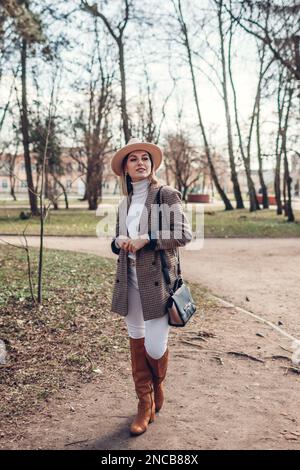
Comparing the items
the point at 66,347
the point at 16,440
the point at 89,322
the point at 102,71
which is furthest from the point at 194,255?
the point at 102,71

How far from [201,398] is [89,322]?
2.29 meters

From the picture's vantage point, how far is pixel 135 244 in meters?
3.08

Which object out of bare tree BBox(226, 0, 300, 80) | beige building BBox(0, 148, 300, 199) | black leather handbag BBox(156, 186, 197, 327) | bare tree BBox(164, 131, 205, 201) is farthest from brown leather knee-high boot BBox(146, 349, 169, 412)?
bare tree BBox(164, 131, 205, 201)

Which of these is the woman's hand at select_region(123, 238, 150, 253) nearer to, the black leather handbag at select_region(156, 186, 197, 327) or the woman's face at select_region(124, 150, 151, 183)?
the black leather handbag at select_region(156, 186, 197, 327)

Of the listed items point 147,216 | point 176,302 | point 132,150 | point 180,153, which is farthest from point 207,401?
point 180,153

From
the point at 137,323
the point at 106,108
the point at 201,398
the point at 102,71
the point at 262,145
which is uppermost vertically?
the point at 102,71

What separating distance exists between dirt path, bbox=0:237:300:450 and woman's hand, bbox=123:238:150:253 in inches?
47.9

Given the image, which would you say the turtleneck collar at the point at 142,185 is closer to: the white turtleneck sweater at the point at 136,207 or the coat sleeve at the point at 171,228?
the white turtleneck sweater at the point at 136,207

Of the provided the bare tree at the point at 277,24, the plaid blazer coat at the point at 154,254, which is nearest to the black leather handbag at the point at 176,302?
the plaid blazer coat at the point at 154,254

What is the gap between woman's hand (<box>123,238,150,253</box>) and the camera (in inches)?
121

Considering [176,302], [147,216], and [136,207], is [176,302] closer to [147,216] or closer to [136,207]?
[147,216]

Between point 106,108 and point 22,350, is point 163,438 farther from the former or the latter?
point 106,108

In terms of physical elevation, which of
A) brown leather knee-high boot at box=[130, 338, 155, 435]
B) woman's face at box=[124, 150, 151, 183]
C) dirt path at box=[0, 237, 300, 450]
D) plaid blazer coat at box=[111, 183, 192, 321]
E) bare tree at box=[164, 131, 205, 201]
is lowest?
dirt path at box=[0, 237, 300, 450]

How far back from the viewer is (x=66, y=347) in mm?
4887
